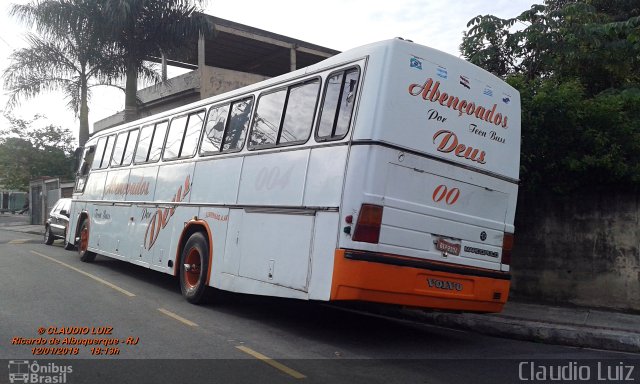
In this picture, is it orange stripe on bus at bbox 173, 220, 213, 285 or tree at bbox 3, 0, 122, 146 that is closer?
orange stripe on bus at bbox 173, 220, 213, 285

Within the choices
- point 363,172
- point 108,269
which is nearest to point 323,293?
point 363,172

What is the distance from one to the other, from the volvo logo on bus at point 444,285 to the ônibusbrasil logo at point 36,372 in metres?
3.82

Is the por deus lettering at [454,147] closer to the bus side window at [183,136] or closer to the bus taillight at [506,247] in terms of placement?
the bus taillight at [506,247]

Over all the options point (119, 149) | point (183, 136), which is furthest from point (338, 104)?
point (119, 149)

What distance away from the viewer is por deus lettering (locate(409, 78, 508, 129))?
6.67 meters

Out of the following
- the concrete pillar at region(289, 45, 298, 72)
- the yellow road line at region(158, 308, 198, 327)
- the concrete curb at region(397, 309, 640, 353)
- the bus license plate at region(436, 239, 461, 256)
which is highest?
the concrete pillar at region(289, 45, 298, 72)

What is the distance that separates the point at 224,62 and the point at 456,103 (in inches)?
1030

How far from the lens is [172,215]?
10.0m

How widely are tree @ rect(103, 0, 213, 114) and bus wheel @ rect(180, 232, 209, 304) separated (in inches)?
483

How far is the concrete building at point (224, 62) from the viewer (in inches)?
916

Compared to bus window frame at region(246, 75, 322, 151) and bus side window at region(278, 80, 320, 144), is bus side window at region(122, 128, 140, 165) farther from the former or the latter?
bus side window at region(278, 80, 320, 144)

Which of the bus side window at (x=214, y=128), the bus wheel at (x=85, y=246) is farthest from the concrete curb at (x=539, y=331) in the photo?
the bus wheel at (x=85, y=246)

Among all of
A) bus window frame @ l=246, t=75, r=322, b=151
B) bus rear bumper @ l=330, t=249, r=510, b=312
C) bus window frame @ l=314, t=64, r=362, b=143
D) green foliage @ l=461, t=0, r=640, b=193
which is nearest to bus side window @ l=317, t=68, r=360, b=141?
bus window frame @ l=314, t=64, r=362, b=143

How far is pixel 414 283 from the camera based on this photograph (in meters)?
6.43
